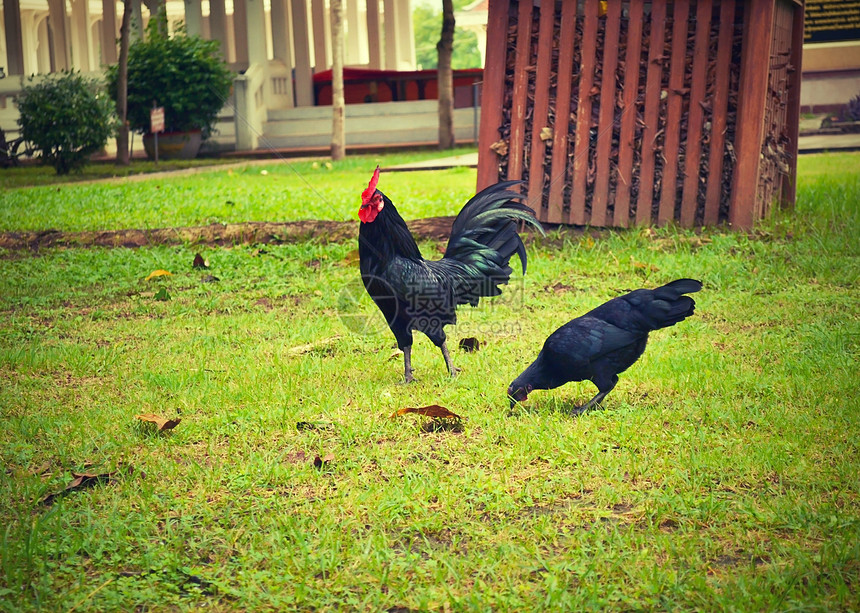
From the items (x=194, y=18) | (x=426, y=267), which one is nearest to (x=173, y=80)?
(x=194, y=18)

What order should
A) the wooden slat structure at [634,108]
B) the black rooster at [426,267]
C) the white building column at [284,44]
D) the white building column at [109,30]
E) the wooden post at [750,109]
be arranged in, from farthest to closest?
the white building column at [109,30], the white building column at [284,44], the wooden slat structure at [634,108], the wooden post at [750,109], the black rooster at [426,267]

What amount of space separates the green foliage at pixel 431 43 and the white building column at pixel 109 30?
2975 cm

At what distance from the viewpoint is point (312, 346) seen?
563 centimetres

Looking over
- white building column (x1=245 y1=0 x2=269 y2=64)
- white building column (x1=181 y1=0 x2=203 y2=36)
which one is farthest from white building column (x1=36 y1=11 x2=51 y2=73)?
white building column (x1=245 y1=0 x2=269 y2=64)

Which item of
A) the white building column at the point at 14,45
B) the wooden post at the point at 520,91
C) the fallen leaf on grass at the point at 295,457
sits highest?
the white building column at the point at 14,45

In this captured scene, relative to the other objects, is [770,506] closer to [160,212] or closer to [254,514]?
[254,514]

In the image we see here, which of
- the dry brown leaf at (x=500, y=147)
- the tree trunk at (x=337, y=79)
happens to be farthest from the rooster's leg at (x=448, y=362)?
the tree trunk at (x=337, y=79)

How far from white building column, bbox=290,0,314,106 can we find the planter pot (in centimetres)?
539

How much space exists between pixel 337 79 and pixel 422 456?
60.2ft

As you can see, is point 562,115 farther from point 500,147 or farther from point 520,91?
point 500,147

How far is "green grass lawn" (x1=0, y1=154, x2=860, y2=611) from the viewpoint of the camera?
279cm

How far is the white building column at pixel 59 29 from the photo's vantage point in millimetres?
28547

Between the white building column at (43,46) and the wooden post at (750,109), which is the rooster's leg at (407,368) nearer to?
the wooden post at (750,109)

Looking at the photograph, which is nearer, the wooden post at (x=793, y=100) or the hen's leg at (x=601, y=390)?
the hen's leg at (x=601, y=390)
